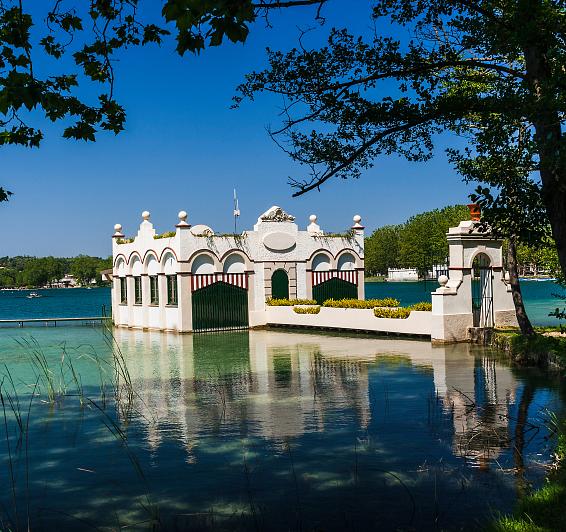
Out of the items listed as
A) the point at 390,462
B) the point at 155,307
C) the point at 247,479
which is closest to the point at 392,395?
the point at 390,462

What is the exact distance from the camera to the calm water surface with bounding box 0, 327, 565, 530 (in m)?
8.38

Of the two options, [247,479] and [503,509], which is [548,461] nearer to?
Result: [503,509]

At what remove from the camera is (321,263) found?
37.5 m

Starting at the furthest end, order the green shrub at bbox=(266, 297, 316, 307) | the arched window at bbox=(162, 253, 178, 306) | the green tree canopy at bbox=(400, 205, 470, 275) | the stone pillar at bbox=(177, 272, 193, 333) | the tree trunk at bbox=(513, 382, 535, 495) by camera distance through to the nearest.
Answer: the green tree canopy at bbox=(400, 205, 470, 275) → the arched window at bbox=(162, 253, 178, 306) → the green shrub at bbox=(266, 297, 316, 307) → the stone pillar at bbox=(177, 272, 193, 333) → the tree trunk at bbox=(513, 382, 535, 495)

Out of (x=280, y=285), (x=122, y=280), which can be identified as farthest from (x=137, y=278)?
(x=280, y=285)

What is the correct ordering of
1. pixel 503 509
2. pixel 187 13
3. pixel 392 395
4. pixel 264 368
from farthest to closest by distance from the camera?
pixel 264 368
pixel 392 395
pixel 503 509
pixel 187 13

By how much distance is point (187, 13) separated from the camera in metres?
5.11

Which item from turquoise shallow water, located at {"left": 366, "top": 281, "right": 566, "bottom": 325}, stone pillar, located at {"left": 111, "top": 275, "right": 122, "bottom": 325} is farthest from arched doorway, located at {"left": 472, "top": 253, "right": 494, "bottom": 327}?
stone pillar, located at {"left": 111, "top": 275, "right": 122, "bottom": 325}

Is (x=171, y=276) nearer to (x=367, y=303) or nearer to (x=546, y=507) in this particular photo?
(x=367, y=303)

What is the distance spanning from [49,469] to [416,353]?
14.6 meters

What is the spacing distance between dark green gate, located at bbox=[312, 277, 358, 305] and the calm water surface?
1711cm

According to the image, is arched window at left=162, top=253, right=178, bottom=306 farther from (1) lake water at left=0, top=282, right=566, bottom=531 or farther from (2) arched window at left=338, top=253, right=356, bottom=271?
(1) lake water at left=0, top=282, right=566, bottom=531

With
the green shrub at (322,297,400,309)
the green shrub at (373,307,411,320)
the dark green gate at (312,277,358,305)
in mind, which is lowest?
the green shrub at (373,307,411,320)

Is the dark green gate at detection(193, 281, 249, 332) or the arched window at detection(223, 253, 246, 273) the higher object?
the arched window at detection(223, 253, 246, 273)
